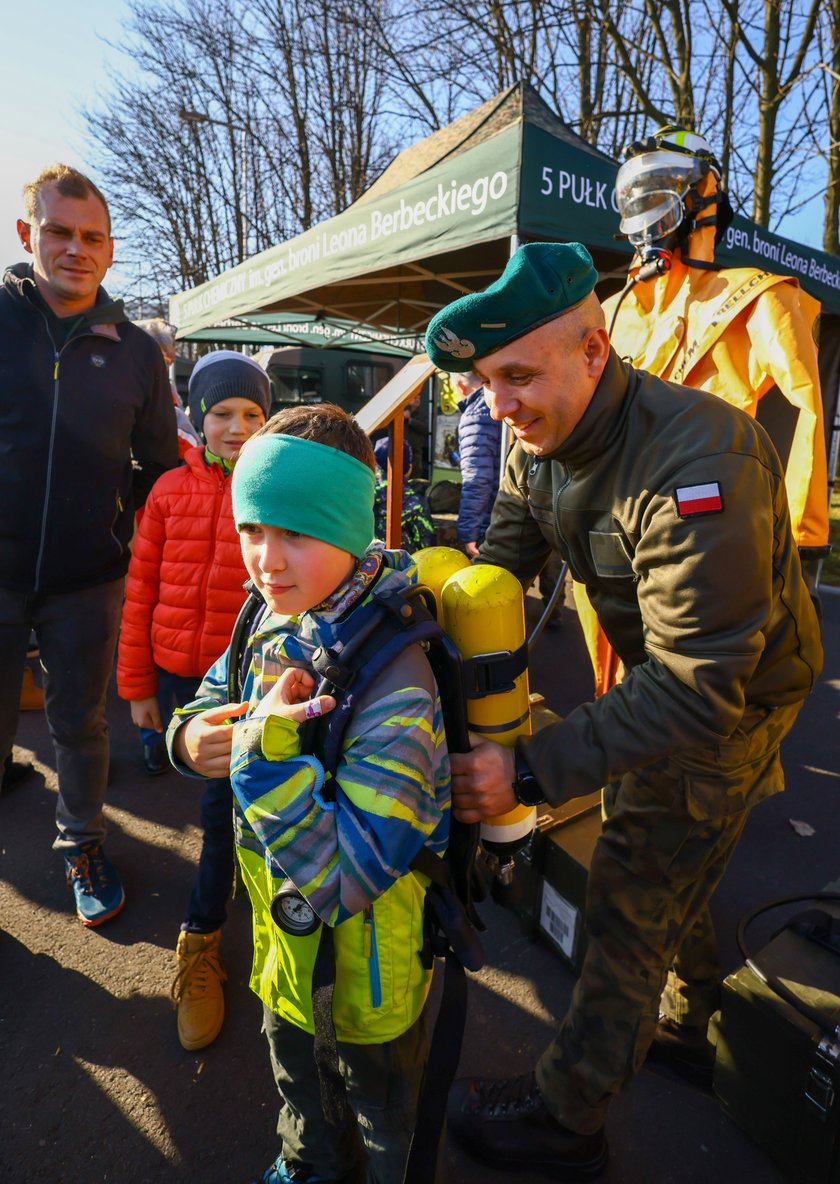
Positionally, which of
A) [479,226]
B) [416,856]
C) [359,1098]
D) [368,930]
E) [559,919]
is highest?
[479,226]

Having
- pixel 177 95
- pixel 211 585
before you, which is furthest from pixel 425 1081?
pixel 177 95

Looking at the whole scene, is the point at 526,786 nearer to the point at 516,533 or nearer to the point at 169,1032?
the point at 516,533

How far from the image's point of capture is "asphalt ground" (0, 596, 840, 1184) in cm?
175

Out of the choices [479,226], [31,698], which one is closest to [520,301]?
[479,226]

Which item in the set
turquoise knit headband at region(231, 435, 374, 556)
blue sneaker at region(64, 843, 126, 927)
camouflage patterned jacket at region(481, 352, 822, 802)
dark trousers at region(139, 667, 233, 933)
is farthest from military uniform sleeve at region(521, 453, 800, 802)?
blue sneaker at region(64, 843, 126, 927)

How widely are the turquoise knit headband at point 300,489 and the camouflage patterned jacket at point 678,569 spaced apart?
0.44m

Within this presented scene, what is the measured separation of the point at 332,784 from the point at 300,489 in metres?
0.51

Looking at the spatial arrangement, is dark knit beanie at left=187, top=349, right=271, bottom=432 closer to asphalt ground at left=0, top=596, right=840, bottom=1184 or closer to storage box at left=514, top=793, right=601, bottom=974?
storage box at left=514, top=793, right=601, bottom=974

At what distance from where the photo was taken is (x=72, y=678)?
2.45 m

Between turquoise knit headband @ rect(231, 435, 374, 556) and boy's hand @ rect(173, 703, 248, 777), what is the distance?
0.37 m

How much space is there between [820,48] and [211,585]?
51.5 ft

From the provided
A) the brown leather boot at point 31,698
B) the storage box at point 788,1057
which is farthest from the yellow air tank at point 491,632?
the brown leather boot at point 31,698

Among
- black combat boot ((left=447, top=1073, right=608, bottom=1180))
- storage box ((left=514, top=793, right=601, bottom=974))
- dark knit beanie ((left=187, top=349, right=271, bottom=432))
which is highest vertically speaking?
dark knit beanie ((left=187, top=349, right=271, bottom=432))

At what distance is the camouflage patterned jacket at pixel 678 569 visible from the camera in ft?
3.84
